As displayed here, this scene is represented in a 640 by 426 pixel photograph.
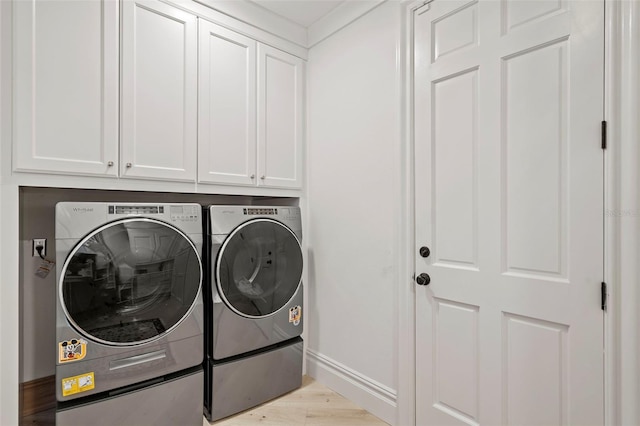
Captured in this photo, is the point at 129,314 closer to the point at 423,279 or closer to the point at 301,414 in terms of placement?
the point at 301,414

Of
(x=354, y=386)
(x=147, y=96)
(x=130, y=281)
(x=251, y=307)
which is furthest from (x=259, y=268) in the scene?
(x=147, y=96)

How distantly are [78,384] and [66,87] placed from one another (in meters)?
1.34

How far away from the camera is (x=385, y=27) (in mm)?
1902

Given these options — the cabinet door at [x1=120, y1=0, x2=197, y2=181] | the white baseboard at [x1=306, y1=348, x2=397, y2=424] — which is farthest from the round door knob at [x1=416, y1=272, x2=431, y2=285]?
the cabinet door at [x1=120, y1=0, x2=197, y2=181]

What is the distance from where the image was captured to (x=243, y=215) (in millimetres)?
1972

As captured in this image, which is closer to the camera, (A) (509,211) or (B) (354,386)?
(A) (509,211)

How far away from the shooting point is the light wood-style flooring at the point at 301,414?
185 centimetres

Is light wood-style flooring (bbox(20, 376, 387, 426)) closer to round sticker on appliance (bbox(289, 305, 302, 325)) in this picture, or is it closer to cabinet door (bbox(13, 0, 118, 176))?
round sticker on appliance (bbox(289, 305, 302, 325))

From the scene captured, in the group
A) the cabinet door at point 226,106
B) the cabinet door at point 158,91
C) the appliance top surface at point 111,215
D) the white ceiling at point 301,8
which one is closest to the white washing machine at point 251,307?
the appliance top surface at point 111,215

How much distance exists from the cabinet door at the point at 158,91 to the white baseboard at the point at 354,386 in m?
1.53

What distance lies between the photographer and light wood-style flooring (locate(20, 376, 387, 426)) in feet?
6.07

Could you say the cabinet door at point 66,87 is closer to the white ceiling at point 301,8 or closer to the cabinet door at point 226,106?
the cabinet door at point 226,106

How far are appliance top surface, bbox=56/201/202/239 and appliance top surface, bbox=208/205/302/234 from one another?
0.30ft

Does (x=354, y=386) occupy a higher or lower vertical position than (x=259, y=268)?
lower
